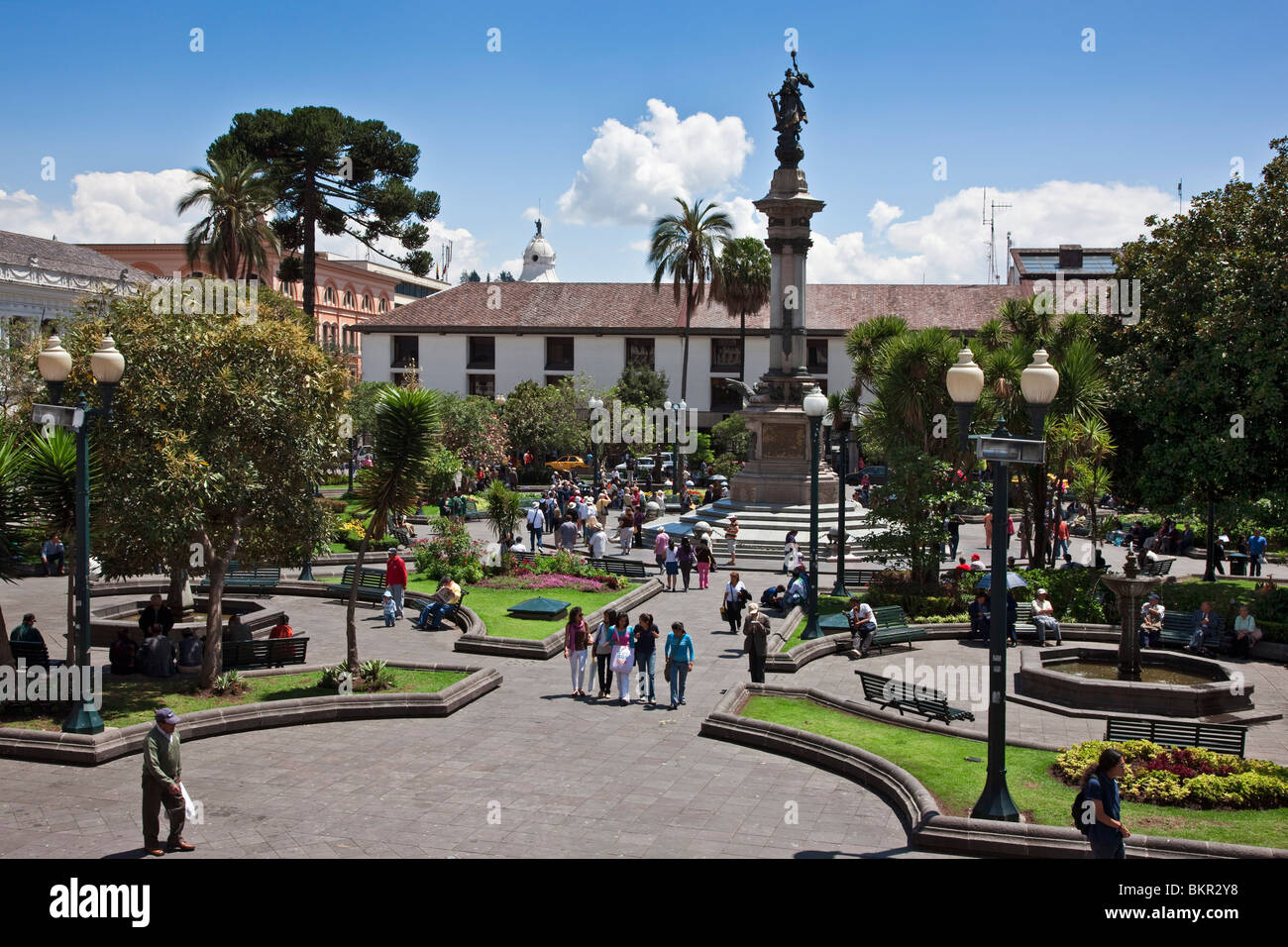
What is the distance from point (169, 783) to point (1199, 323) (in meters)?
21.3

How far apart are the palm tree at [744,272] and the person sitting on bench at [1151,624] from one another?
3458 centimetres

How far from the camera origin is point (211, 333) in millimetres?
15023

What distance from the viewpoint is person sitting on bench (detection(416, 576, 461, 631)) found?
2106 centimetres

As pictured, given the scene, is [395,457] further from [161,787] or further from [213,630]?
[161,787]

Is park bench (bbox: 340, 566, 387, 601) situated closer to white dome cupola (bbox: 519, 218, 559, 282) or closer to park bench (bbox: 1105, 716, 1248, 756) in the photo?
park bench (bbox: 1105, 716, 1248, 756)

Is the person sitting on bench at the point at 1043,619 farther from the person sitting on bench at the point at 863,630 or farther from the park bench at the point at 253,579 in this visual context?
the park bench at the point at 253,579

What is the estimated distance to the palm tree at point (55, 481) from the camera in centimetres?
1559

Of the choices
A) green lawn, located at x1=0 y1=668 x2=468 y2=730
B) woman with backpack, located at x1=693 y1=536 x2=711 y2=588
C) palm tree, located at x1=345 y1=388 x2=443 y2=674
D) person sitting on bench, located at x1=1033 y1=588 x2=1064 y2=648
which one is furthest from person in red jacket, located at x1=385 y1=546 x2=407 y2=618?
person sitting on bench, located at x1=1033 y1=588 x2=1064 y2=648

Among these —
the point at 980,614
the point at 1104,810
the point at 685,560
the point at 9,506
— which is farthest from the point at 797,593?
the point at 9,506

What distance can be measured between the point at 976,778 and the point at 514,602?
12554 millimetres

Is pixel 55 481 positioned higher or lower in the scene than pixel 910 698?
higher

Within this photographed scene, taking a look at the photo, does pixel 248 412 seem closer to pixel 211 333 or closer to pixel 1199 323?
pixel 211 333

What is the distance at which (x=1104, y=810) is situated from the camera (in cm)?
844

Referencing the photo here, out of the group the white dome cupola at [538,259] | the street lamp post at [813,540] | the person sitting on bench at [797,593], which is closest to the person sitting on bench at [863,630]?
the street lamp post at [813,540]
